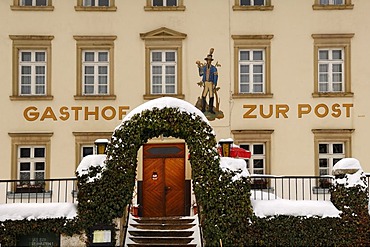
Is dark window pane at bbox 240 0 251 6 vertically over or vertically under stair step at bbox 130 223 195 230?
over

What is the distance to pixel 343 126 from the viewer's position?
60.5ft

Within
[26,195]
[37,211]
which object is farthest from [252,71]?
[37,211]

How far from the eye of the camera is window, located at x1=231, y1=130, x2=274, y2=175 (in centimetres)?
1830

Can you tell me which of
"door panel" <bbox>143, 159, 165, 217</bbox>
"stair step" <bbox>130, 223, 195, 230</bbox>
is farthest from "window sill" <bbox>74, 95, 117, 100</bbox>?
"stair step" <bbox>130, 223, 195, 230</bbox>

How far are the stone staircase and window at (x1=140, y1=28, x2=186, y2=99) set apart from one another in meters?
4.67

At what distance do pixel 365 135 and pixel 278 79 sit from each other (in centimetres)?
315

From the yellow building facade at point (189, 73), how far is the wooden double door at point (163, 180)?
0.97 feet

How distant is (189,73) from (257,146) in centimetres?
305

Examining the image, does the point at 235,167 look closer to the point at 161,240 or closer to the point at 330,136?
the point at 161,240

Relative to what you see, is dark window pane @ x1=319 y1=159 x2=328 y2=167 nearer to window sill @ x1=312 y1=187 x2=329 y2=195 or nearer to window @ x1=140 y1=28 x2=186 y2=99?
window sill @ x1=312 y1=187 x2=329 y2=195

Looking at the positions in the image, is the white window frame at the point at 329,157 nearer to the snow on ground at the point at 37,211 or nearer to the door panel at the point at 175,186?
the door panel at the point at 175,186

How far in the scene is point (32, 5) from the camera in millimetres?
18578

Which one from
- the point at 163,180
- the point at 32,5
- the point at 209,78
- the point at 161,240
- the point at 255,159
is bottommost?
the point at 161,240

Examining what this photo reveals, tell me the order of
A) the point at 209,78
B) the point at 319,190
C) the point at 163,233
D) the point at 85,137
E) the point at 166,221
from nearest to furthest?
the point at 163,233, the point at 166,221, the point at 319,190, the point at 85,137, the point at 209,78
